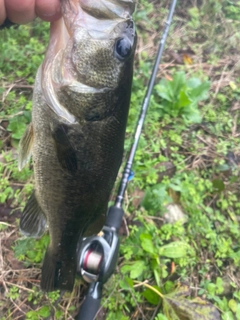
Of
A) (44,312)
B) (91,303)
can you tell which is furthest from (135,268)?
(44,312)

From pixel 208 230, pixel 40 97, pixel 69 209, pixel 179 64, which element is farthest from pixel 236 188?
pixel 40 97

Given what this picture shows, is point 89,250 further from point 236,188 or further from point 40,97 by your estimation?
point 236,188

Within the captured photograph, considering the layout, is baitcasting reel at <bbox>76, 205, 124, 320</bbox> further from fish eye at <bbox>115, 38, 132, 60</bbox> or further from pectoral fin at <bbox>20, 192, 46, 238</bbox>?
fish eye at <bbox>115, 38, 132, 60</bbox>

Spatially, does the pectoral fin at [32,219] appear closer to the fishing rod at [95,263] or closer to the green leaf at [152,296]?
the fishing rod at [95,263]

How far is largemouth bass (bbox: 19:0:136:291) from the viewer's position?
153 centimetres

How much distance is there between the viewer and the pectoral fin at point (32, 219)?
6.20 feet

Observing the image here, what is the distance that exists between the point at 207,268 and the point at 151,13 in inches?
123

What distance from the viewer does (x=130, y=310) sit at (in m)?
2.52

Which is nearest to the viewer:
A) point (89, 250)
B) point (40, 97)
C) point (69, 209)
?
point (40, 97)

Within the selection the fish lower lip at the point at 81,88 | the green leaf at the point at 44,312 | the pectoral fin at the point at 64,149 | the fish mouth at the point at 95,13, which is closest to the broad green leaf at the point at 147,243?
the green leaf at the point at 44,312

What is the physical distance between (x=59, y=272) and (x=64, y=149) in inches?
29.1

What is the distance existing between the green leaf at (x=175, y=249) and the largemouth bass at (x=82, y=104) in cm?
116

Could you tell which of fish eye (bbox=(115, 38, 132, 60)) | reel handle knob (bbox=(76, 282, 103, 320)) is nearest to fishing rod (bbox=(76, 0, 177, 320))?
reel handle knob (bbox=(76, 282, 103, 320))

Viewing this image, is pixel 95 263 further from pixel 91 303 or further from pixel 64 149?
pixel 64 149
